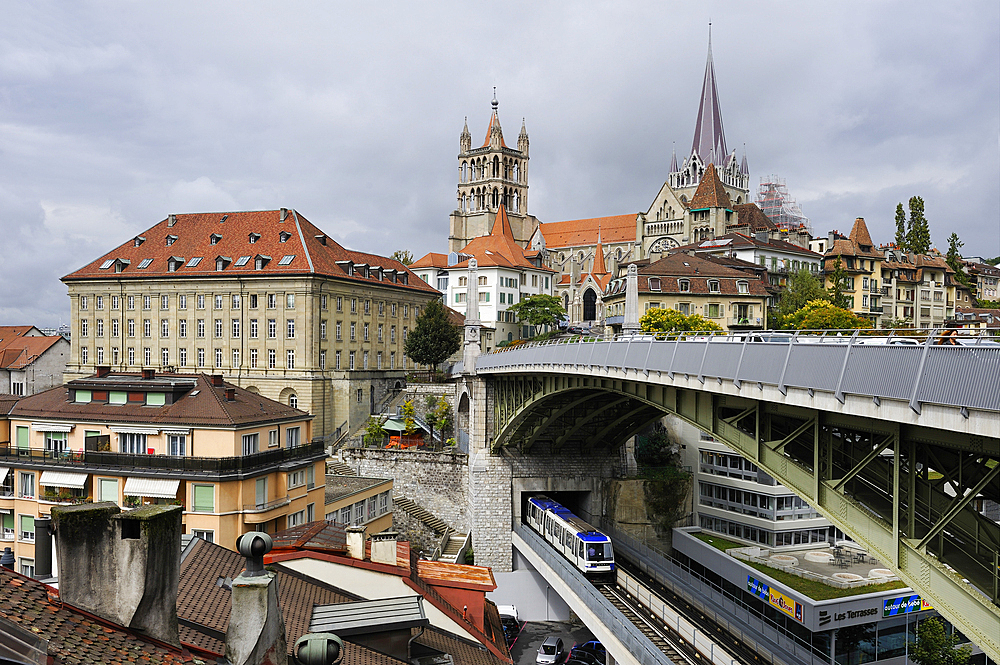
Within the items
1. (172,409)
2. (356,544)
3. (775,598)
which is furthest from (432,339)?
(356,544)

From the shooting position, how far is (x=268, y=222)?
72.4 meters

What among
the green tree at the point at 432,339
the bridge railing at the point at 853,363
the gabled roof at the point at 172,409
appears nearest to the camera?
the bridge railing at the point at 853,363

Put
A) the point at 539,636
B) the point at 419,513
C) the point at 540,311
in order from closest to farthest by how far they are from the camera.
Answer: the point at 539,636, the point at 419,513, the point at 540,311

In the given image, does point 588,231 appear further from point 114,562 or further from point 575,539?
point 114,562

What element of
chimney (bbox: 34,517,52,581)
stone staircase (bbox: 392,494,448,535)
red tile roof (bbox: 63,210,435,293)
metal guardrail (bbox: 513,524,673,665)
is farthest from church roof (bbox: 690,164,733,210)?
chimney (bbox: 34,517,52,581)

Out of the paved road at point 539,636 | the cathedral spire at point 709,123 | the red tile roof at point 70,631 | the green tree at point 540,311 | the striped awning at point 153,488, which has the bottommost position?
the paved road at point 539,636

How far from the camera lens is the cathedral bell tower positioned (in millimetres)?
140875

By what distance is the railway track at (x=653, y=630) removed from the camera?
24438mm

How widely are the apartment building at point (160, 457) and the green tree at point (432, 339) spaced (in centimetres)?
3205

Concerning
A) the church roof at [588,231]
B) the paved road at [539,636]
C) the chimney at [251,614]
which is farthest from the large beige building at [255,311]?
the church roof at [588,231]

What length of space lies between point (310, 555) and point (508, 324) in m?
81.7

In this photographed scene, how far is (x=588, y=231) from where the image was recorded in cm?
13762

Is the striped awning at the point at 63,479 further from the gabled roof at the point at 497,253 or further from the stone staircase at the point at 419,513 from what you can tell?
the gabled roof at the point at 497,253

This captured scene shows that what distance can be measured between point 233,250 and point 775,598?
54.2 m
